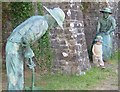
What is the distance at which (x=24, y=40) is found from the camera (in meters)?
5.03

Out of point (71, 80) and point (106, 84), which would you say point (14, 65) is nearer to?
point (71, 80)

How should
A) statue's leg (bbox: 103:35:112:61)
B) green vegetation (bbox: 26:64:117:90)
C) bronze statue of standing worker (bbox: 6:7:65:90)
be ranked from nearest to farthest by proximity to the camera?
1. bronze statue of standing worker (bbox: 6:7:65:90)
2. green vegetation (bbox: 26:64:117:90)
3. statue's leg (bbox: 103:35:112:61)

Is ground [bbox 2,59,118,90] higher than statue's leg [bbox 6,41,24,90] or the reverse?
the reverse

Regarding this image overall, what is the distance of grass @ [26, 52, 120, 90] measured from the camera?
25.3ft

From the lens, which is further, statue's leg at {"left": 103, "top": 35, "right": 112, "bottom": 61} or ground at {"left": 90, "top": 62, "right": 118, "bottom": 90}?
statue's leg at {"left": 103, "top": 35, "right": 112, "bottom": 61}

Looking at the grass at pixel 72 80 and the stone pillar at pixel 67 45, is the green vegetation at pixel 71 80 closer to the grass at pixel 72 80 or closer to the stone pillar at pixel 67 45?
the grass at pixel 72 80

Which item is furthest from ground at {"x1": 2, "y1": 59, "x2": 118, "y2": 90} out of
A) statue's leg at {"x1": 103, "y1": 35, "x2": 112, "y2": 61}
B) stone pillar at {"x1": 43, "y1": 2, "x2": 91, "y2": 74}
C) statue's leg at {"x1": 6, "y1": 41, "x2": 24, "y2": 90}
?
statue's leg at {"x1": 6, "y1": 41, "x2": 24, "y2": 90}

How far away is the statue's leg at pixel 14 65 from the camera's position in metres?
5.11

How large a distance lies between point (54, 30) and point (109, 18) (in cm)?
263

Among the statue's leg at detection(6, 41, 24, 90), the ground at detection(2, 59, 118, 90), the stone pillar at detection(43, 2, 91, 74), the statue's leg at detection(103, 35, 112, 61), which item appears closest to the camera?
the statue's leg at detection(6, 41, 24, 90)

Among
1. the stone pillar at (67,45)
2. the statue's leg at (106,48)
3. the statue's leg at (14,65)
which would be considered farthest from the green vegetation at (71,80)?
the statue's leg at (14,65)

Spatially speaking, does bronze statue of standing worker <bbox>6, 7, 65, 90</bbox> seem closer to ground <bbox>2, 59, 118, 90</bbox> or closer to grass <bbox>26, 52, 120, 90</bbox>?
grass <bbox>26, 52, 120, 90</bbox>

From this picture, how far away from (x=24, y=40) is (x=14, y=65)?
0.40 metres

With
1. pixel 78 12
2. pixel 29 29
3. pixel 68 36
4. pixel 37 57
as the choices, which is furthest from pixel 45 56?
pixel 29 29
